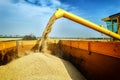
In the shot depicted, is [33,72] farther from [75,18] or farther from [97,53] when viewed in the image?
[75,18]

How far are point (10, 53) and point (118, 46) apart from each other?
13.5 feet

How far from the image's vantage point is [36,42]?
7.90m

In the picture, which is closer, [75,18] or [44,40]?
[75,18]

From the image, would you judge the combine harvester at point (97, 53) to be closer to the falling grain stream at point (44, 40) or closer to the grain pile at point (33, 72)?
the falling grain stream at point (44, 40)

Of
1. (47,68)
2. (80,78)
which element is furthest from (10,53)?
(80,78)

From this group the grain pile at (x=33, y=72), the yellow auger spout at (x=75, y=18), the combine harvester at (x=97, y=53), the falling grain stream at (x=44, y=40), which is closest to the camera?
the combine harvester at (x=97, y=53)

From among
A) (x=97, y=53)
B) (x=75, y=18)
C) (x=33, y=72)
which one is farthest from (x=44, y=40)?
(x=97, y=53)

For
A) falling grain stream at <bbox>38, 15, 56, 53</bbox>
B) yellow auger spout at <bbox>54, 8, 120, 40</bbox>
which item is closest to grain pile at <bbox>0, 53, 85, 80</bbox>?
yellow auger spout at <bbox>54, 8, 120, 40</bbox>

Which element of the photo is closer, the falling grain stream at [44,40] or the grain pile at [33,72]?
the grain pile at [33,72]

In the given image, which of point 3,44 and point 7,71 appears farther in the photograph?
point 3,44

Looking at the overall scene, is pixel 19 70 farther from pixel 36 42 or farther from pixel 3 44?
pixel 36 42

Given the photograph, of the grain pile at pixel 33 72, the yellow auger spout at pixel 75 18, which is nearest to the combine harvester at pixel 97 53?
the yellow auger spout at pixel 75 18

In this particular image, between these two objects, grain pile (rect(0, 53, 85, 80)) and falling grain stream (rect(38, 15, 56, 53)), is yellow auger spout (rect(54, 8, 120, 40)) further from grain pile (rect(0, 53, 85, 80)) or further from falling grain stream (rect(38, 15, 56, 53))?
grain pile (rect(0, 53, 85, 80))

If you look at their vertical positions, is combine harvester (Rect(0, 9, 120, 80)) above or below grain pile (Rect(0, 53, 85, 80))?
above
